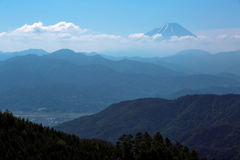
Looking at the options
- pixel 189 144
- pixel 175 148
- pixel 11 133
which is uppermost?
pixel 11 133

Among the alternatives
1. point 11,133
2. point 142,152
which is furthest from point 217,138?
point 11,133

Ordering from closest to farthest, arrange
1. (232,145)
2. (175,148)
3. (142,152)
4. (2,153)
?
1. (2,153)
2. (142,152)
3. (175,148)
4. (232,145)

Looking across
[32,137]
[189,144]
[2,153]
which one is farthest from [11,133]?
[189,144]

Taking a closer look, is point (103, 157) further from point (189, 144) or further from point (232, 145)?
point (189, 144)

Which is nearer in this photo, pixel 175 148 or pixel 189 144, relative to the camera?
pixel 175 148

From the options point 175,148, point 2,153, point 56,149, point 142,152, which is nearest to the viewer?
point 2,153

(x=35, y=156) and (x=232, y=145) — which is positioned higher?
(x=35, y=156)

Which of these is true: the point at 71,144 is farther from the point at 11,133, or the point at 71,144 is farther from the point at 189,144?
the point at 189,144
